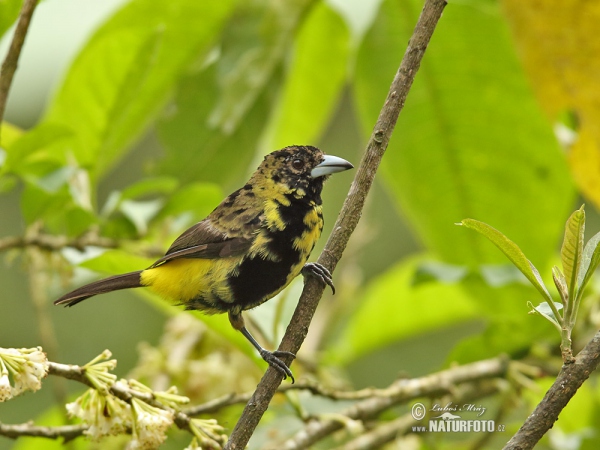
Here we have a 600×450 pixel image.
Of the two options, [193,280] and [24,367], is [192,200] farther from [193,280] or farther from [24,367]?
[24,367]

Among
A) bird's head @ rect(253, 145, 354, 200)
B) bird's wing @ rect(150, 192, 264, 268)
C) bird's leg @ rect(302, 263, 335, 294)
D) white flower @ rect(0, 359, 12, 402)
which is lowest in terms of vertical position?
white flower @ rect(0, 359, 12, 402)

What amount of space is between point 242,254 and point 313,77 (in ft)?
3.74

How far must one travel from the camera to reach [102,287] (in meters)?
2.25

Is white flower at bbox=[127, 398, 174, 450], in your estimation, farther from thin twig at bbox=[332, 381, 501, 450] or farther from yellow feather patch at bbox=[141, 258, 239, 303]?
thin twig at bbox=[332, 381, 501, 450]

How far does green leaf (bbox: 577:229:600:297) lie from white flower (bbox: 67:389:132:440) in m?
1.02

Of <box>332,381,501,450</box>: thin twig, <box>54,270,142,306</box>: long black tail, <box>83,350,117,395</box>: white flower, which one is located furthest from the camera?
<box>332,381,501,450</box>: thin twig

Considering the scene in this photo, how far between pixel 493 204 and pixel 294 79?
39.9 inches

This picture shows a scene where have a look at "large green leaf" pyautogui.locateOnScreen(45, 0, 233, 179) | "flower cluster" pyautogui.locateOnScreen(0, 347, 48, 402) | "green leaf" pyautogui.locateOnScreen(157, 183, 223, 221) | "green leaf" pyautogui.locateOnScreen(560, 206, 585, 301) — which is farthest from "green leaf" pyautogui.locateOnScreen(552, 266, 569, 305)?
"large green leaf" pyautogui.locateOnScreen(45, 0, 233, 179)

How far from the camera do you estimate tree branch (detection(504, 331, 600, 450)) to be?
131cm

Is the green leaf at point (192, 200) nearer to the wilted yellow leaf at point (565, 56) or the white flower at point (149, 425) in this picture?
the white flower at point (149, 425)

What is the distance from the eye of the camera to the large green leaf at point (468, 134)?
9.51ft

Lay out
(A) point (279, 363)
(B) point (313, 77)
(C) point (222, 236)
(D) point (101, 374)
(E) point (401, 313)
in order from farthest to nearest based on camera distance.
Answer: (E) point (401, 313)
(B) point (313, 77)
(C) point (222, 236)
(A) point (279, 363)
(D) point (101, 374)

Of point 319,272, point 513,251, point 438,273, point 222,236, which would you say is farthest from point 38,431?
point 438,273

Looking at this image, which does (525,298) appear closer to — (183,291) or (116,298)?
(183,291)
